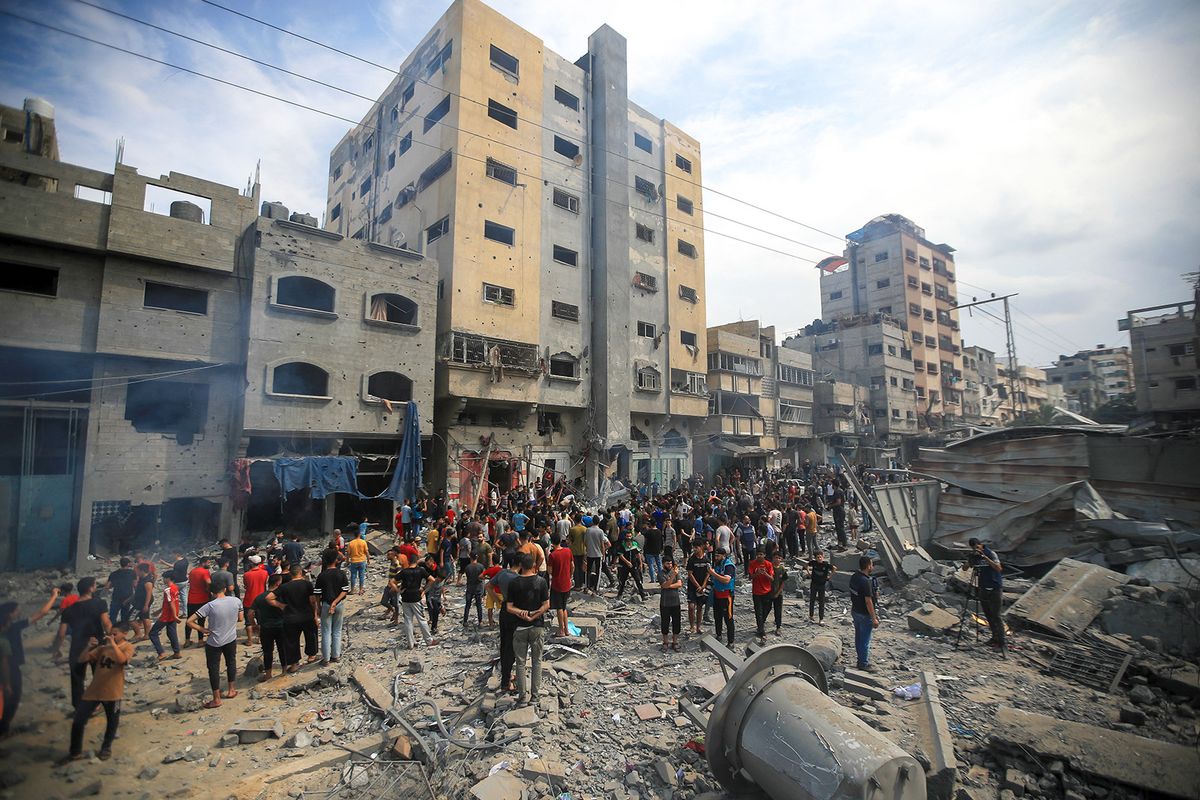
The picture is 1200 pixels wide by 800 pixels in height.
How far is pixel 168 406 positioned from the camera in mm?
16000

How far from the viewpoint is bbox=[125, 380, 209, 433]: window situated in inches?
610

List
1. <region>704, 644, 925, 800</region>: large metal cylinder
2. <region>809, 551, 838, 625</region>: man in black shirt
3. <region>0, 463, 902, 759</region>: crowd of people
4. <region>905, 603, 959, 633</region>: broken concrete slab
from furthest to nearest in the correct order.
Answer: <region>809, 551, 838, 625</region>: man in black shirt, <region>905, 603, 959, 633</region>: broken concrete slab, <region>0, 463, 902, 759</region>: crowd of people, <region>704, 644, 925, 800</region>: large metal cylinder

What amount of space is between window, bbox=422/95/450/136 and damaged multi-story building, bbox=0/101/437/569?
789cm

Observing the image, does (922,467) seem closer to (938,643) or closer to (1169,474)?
(1169,474)

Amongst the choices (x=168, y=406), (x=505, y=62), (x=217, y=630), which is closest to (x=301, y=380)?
(x=168, y=406)

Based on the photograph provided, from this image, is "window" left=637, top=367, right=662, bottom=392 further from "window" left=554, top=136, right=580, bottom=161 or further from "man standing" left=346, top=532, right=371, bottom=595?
"man standing" left=346, top=532, right=371, bottom=595

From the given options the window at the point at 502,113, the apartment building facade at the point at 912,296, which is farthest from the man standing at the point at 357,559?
the apartment building facade at the point at 912,296

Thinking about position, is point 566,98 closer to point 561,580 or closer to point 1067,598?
point 561,580

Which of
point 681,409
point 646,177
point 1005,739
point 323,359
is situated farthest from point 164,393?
point 646,177

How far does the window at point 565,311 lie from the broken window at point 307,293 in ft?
32.6

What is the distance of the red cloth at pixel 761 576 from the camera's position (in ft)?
29.1

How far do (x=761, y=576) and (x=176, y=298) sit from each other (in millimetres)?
18231

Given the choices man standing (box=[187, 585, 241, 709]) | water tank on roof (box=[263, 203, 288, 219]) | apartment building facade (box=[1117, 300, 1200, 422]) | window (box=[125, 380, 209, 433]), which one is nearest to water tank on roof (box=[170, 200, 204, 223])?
water tank on roof (box=[263, 203, 288, 219])

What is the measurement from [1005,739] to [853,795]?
9.78 ft
